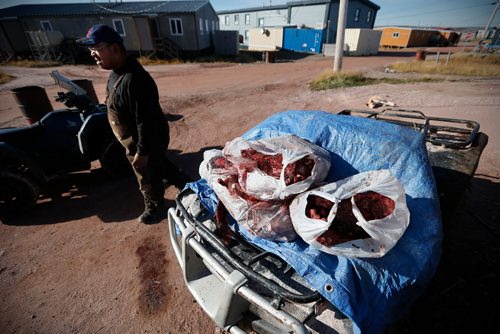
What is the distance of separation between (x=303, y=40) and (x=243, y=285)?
31.2m

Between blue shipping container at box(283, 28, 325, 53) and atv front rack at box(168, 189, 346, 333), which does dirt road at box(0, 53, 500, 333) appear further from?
blue shipping container at box(283, 28, 325, 53)

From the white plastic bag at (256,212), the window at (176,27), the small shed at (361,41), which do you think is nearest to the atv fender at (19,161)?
the white plastic bag at (256,212)

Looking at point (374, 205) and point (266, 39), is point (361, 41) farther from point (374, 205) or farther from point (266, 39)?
point (374, 205)

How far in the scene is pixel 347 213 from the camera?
1.54m

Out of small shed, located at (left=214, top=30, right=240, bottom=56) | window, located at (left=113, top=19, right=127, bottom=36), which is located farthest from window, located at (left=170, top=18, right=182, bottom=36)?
small shed, located at (left=214, top=30, right=240, bottom=56)

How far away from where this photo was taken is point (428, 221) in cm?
165

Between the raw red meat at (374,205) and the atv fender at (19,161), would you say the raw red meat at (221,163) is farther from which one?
the atv fender at (19,161)

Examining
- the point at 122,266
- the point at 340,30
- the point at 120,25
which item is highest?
the point at 120,25

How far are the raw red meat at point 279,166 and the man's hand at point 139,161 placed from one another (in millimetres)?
1450

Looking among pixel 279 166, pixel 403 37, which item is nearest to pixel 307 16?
pixel 403 37

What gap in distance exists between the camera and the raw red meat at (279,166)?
1765 millimetres

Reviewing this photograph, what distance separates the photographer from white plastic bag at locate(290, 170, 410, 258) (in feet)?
4.62

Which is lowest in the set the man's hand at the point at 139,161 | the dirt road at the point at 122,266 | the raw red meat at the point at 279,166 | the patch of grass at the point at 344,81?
the dirt road at the point at 122,266

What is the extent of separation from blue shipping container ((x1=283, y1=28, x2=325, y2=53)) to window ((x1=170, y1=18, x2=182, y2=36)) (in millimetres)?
14001
